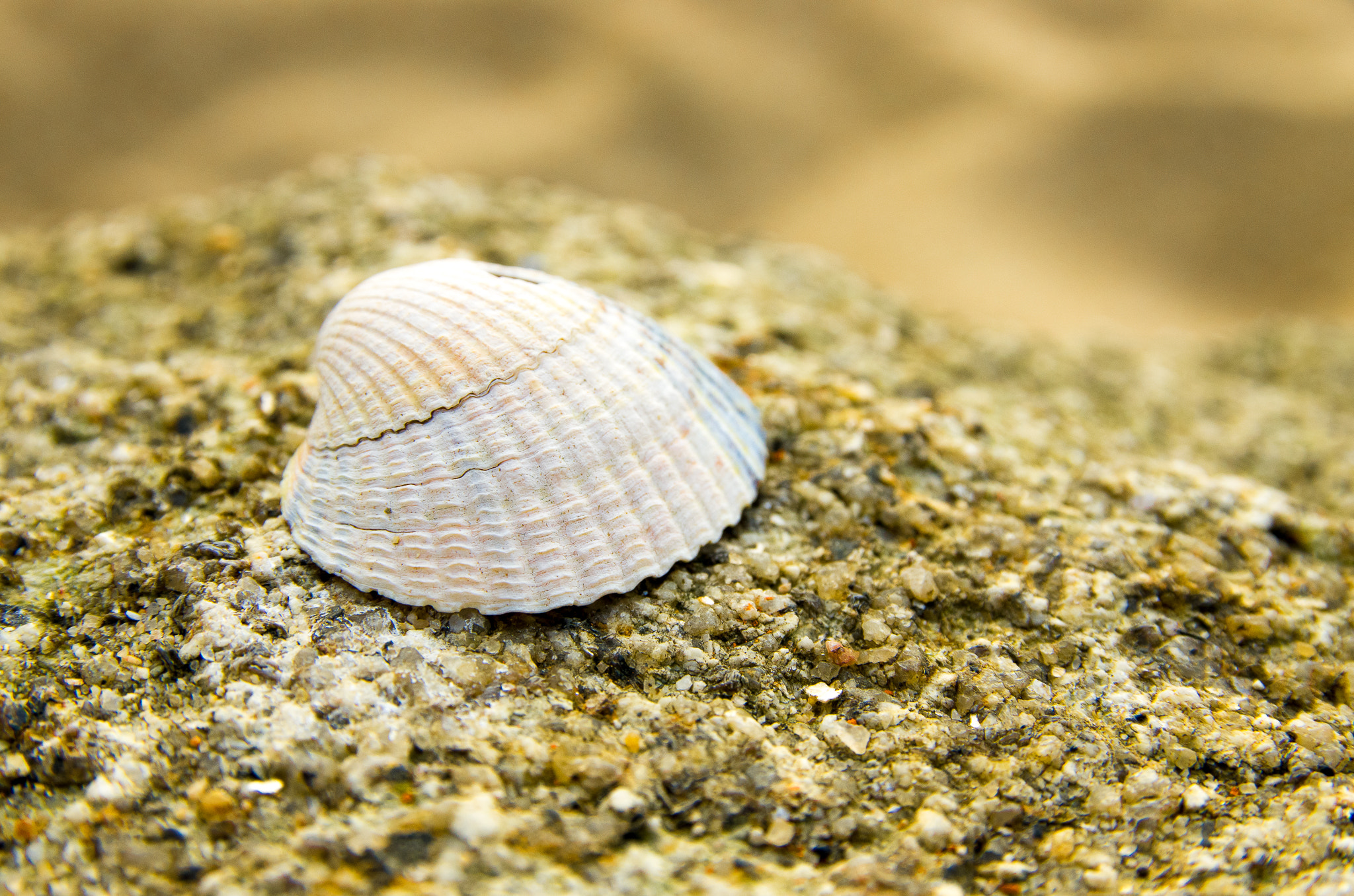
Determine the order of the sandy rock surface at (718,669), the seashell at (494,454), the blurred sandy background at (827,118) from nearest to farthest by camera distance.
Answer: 1. the sandy rock surface at (718,669)
2. the seashell at (494,454)
3. the blurred sandy background at (827,118)

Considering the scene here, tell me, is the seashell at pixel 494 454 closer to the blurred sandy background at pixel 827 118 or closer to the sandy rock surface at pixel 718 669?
the sandy rock surface at pixel 718 669

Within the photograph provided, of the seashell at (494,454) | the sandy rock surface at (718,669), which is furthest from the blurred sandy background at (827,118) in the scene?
the seashell at (494,454)

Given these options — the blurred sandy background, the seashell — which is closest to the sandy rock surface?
the seashell

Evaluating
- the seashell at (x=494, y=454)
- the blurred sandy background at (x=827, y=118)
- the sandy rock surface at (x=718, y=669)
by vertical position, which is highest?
the blurred sandy background at (x=827, y=118)

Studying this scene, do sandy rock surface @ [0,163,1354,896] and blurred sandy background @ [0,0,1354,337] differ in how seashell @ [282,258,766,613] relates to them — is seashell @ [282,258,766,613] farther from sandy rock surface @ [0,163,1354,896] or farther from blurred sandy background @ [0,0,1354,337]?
blurred sandy background @ [0,0,1354,337]

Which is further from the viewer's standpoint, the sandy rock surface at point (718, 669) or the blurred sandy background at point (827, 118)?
the blurred sandy background at point (827, 118)

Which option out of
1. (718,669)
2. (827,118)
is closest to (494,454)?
(718,669)

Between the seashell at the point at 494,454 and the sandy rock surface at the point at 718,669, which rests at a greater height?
the seashell at the point at 494,454
